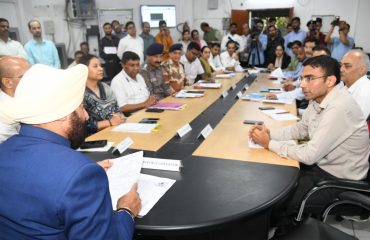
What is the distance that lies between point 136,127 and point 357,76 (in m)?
2.02

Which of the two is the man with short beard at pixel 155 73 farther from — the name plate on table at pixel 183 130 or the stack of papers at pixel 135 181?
the stack of papers at pixel 135 181

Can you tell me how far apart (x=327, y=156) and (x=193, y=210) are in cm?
106

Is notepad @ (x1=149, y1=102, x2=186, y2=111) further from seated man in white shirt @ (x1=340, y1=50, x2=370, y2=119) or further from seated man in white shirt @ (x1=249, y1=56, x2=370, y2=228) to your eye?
seated man in white shirt @ (x1=340, y1=50, x2=370, y2=119)

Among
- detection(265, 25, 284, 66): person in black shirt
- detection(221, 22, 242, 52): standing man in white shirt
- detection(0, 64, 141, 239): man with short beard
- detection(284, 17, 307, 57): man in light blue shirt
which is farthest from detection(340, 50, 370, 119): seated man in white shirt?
detection(221, 22, 242, 52): standing man in white shirt

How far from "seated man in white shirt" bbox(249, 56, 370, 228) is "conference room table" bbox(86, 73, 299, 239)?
129 mm

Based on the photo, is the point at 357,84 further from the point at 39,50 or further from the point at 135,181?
the point at 39,50

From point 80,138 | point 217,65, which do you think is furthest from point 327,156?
point 217,65

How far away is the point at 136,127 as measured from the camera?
218cm

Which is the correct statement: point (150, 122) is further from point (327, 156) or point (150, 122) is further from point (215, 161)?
point (327, 156)

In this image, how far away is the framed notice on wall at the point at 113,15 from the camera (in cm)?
727

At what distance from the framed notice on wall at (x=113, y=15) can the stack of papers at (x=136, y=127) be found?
18.8ft

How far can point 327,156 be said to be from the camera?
176cm

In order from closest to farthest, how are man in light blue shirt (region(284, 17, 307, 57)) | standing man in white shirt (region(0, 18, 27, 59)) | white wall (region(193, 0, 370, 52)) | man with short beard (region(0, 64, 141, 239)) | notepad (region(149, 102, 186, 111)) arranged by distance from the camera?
1. man with short beard (region(0, 64, 141, 239))
2. notepad (region(149, 102, 186, 111))
3. standing man in white shirt (region(0, 18, 27, 59))
4. man in light blue shirt (region(284, 17, 307, 57))
5. white wall (region(193, 0, 370, 52))

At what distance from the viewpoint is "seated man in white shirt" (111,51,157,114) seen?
10.1ft
